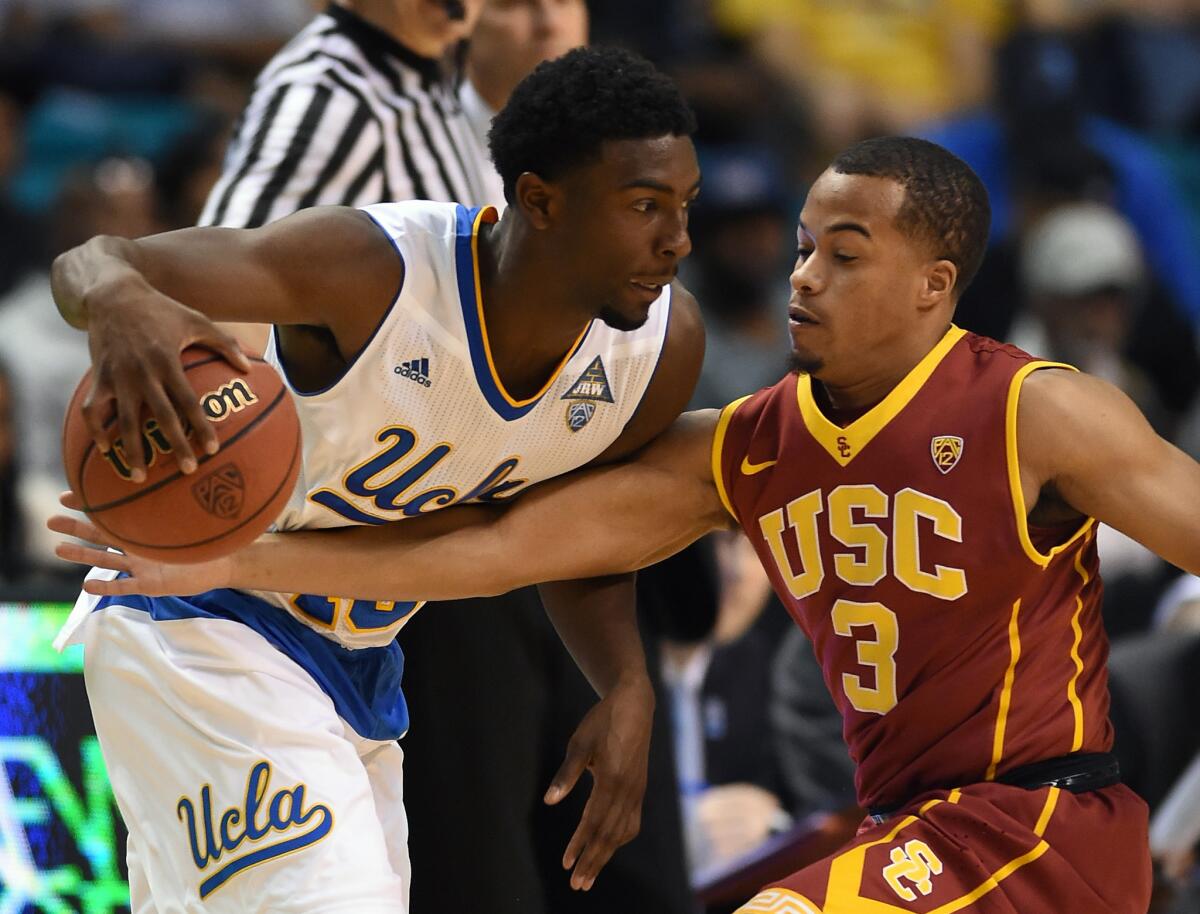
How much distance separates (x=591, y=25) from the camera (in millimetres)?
11023

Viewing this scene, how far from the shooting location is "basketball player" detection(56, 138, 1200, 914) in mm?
3520

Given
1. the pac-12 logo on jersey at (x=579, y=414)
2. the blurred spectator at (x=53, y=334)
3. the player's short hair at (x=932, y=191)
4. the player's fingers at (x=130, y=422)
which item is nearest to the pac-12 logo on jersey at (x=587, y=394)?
the pac-12 logo on jersey at (x=579, y=414)

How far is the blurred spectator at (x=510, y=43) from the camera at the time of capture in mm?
5395

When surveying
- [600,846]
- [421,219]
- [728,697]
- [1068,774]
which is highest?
[421,219]

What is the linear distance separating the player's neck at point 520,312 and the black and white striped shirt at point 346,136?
47.0 inches

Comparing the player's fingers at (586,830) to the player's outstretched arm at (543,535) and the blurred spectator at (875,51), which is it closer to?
the player's outstretched arm at (543,535)

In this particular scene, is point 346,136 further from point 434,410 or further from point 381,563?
point 381,563

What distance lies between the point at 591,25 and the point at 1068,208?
3214 millimetres

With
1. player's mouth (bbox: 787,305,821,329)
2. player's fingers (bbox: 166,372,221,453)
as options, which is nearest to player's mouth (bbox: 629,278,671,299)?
player's mouth (bbox: 787,305,821,329)

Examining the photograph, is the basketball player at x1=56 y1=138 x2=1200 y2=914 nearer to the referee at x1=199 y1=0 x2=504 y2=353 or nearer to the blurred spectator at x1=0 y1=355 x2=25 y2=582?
the referee at x1=199 y1=0 x2=504 y2=353

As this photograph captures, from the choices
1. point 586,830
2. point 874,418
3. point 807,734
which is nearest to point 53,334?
Answer: point 807,734

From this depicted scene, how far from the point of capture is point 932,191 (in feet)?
12.1

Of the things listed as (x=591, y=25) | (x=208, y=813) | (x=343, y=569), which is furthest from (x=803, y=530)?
(x=591, y=25)

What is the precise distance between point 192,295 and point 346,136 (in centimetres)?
174
